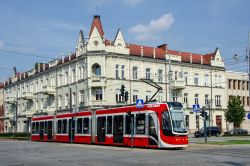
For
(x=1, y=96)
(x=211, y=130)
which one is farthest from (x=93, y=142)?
(x=1, y=96)

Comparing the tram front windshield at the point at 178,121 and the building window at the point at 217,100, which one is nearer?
the tram front windshield at the point at 178,121

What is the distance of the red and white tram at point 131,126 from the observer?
26875 mm

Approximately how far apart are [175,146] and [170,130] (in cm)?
110

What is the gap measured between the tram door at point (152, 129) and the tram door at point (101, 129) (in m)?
6.08

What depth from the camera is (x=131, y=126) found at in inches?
1131

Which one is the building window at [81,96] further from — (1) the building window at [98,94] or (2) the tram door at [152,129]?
(2) the tram door at [152,129]

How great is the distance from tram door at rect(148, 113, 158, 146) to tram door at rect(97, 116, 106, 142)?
608 centimetres

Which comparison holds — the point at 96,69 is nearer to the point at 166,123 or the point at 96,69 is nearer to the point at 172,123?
the point at 166,123

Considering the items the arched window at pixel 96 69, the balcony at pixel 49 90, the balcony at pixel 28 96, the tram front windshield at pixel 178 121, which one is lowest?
the tram front windshield at pixel 178 121

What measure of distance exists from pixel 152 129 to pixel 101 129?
6994mm

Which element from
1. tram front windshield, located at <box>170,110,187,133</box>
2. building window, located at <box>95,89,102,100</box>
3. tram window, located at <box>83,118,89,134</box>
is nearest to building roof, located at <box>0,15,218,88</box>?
building window, located at <box>95,89,102,100</box>

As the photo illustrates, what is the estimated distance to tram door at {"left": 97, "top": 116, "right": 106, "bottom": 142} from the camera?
32.9 metres

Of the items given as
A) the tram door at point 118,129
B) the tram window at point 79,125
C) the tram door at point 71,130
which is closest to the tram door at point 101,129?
the tram door at point 118,129

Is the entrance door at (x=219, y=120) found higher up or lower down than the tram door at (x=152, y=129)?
lower down
